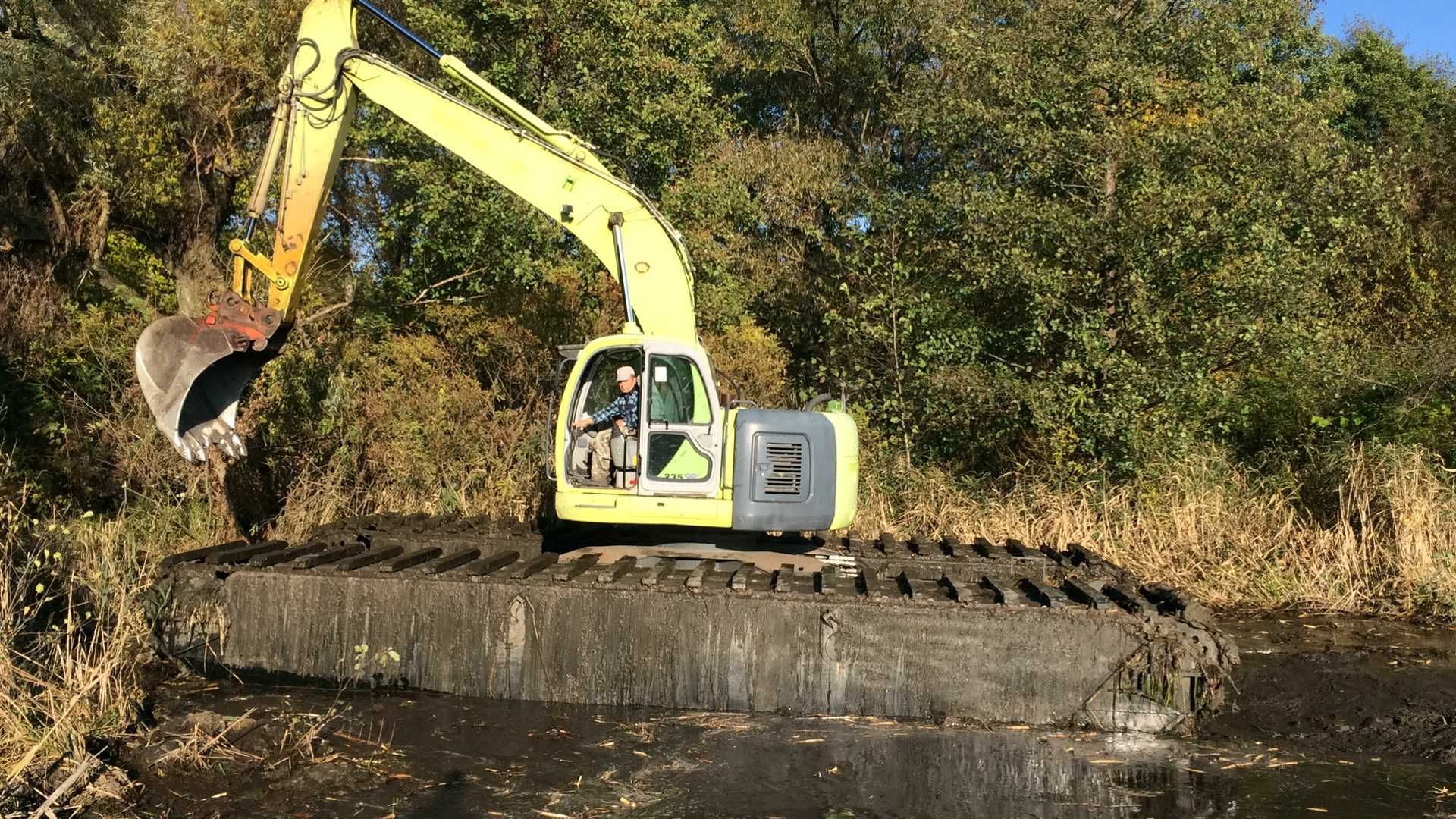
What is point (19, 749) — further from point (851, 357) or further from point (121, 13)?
point (121, 13)

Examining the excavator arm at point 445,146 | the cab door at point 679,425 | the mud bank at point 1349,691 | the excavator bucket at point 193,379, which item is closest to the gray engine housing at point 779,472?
the cab door at point 679,425

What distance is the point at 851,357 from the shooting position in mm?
14398

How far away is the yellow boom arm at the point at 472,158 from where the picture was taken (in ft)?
27.5

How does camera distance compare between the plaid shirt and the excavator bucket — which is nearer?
the excavator bucket

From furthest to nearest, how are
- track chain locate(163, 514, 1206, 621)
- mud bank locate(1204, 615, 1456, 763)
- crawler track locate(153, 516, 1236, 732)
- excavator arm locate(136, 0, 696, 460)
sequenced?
excavator arm locate(136, 0, 696, 460), track chain locate(163, 514, 1206, 621), crawler track locate(153, 516, 1236, 732), mud bank locate(1204, 615, 1456, 763)

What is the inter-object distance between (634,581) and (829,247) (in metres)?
9.06

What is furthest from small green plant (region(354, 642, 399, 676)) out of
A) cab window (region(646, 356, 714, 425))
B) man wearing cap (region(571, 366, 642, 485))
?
cab window (region(646, 356, 714, 425))

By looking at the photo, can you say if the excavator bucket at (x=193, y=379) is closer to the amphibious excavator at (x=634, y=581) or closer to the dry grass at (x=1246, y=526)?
the amphibious excavator at (x=634, y=581)

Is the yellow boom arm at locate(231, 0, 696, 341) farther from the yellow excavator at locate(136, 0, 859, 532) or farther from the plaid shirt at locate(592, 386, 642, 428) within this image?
the plaid shirt at locate(592, 386, 642, 428)

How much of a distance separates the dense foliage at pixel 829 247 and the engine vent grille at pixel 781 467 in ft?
15.3

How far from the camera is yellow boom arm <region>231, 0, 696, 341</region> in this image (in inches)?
329

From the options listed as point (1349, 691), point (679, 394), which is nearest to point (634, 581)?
point (679, 394)

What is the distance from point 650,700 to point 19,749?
352 centimetres

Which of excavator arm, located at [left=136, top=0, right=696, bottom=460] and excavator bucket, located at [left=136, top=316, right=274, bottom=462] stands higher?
excavator arm, located at [left=136, top=0, right=696, bottom=460]
